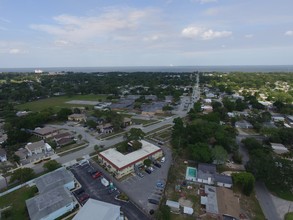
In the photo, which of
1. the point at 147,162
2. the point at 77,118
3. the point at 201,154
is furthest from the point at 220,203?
the point at 77,118

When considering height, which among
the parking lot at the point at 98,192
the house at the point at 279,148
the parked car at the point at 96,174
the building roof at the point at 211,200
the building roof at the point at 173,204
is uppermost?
the house at the point at 279,148

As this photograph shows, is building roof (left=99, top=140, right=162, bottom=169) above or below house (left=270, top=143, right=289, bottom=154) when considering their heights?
above

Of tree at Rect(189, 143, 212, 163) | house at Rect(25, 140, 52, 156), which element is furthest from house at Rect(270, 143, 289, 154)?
house at Rect(25, 140, 52, 156)

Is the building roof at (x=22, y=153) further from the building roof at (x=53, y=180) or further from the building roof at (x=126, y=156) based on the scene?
the building roof at (x=126, y=156)

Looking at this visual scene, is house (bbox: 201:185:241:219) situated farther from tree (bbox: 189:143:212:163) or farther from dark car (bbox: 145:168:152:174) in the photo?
dark car (bbox: 145:168:152:174)

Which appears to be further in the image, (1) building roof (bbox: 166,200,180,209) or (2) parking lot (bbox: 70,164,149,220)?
(1) building roof (bbox: 166,200,180,209)

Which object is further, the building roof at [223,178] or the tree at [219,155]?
the tree at [219,155]

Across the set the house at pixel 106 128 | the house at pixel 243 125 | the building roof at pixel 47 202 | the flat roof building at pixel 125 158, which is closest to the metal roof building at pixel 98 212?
the building roof at pixel 47 202

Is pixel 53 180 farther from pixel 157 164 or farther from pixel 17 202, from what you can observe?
pixel 157 164
